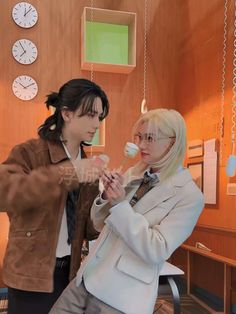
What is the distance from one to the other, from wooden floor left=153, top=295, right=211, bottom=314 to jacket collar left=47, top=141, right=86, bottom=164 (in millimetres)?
2524

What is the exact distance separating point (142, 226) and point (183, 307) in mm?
2794

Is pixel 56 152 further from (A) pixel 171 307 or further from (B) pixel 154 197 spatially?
(A) pixel 171 307

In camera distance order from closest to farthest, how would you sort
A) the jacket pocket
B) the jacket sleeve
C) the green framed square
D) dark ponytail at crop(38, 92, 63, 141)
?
the jacket sleeve
the jacket pocket
dark ponytail at crop(38, 92, 63, 141)
the green framed square

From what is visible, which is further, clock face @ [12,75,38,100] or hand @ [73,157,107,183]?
clock face @ [12,75,38,100]

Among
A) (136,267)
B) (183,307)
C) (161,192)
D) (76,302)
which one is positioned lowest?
(183,307)

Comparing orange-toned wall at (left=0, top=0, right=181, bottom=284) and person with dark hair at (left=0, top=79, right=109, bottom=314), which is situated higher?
orange-toned wall at (left=0, top=0, right=181, bottom=284)

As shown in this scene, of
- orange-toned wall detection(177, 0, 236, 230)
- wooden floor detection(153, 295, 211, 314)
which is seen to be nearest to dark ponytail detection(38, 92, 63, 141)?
orange-toned wall detection(177, 0, 236, 230)

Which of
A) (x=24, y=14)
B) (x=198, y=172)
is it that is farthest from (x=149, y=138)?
(x=24, y=14)

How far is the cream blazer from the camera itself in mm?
1177

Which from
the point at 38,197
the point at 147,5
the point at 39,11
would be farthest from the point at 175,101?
the point at 38,197

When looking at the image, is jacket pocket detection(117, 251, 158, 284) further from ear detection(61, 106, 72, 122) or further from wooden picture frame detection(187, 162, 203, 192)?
wooden picture frame detection(187, 162, 203, 192)

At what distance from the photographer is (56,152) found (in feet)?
4.52

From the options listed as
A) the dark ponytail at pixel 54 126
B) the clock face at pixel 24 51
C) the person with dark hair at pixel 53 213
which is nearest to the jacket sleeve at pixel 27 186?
the person with dark hair at pixel 53 213

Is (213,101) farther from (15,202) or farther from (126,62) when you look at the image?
(15,202)
